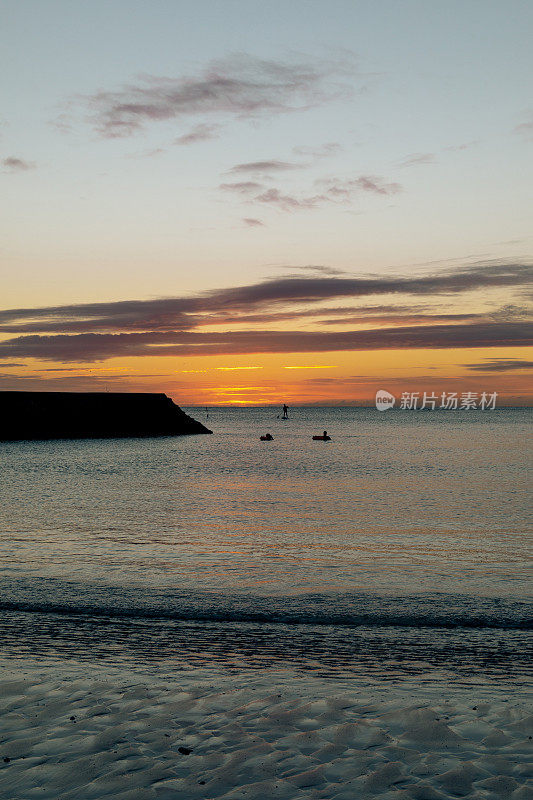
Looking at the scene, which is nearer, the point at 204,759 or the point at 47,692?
the point at 204,759

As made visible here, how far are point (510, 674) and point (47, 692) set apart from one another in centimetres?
603

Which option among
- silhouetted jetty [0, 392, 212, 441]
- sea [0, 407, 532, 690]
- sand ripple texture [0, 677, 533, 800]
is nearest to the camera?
sand ripple texture [0, 677, 533, 800]

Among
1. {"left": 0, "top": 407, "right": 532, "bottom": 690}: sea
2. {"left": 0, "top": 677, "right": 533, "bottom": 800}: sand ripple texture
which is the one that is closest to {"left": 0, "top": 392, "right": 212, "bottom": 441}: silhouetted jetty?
{"left": 0, "top": 407, "right": 532, "bottom": 690}: sea

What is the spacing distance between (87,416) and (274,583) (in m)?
93.1

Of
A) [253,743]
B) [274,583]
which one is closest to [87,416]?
[274,583]

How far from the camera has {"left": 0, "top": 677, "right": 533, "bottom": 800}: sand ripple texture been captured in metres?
5.59

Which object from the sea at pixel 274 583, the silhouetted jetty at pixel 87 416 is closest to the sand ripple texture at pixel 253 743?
the sea at pixel 274 583

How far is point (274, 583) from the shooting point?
14.0 metres

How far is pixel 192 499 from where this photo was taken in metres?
31.9

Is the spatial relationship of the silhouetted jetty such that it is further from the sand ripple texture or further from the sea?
the sand ripple texture

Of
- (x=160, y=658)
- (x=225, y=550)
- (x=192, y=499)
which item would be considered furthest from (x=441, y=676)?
(x=192, y=499)

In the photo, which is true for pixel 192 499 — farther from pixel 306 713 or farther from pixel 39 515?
pixel 306 713

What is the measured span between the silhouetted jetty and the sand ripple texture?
9299cm

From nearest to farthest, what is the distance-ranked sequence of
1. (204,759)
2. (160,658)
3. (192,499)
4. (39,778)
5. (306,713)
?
(39,778) < (204,759) < (306,713) < (160,658) < (192,499)
